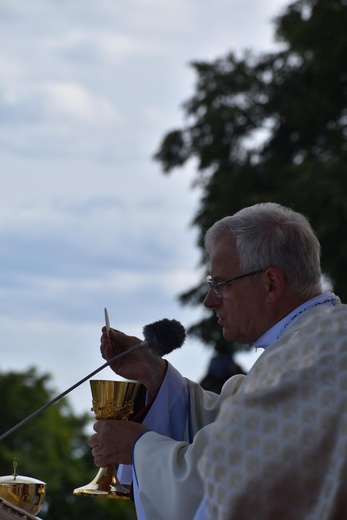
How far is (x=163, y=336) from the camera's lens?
4.38 metres

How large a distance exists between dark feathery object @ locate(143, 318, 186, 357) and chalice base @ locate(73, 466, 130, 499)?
529mm

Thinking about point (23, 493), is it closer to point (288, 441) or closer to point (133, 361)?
point (133, 361)

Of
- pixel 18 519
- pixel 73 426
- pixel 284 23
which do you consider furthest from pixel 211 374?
pixel 73 426

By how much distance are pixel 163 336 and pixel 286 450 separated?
1.34m

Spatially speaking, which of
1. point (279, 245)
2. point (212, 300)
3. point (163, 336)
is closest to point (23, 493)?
point (163, 336)

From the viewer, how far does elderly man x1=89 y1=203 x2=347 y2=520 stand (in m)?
3.11

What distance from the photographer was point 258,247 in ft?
14.3

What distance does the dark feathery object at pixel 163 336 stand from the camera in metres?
4.39

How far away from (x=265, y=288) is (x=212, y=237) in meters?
0.34

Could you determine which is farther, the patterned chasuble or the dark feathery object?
the dark feathery object

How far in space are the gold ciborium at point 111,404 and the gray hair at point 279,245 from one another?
26.0 inches

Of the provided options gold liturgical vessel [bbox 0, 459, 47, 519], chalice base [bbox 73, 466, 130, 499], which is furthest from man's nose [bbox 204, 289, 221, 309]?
gold liturgical vessel [bbox 0, 459, 47, 519]

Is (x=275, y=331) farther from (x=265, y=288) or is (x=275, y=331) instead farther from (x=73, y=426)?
(x=73, y=426)

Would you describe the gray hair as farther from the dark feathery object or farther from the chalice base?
the chalice base
